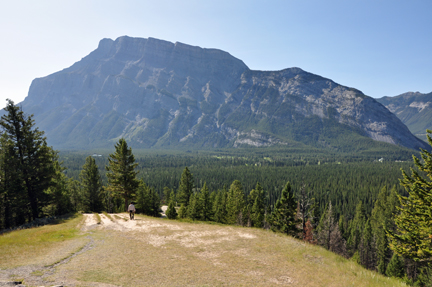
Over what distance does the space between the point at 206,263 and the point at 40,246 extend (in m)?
15.3

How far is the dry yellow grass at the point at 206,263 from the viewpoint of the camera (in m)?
13.2

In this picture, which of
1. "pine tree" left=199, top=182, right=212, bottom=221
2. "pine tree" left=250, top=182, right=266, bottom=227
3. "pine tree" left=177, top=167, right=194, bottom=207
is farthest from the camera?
"pine tree" left=177, top=167, right=194, bottom=207

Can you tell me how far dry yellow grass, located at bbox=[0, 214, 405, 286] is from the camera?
13164 millimetres

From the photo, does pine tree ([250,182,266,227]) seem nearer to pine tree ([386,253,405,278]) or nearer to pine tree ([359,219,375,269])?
pine tree ([386,253,405,278])

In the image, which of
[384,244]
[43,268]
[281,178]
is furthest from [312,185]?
[43,268]

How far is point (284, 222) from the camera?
40.1m

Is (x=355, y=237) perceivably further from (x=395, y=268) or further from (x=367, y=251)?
(x=395, y=268)


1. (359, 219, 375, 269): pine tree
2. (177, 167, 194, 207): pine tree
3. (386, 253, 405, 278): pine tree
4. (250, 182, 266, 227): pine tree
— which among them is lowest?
(359, 219, 375, 269): pine tree

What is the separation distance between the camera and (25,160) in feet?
114

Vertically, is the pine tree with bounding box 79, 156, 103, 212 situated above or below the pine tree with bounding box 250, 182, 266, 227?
above

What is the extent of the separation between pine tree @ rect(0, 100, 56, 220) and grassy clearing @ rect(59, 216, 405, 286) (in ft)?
67.7

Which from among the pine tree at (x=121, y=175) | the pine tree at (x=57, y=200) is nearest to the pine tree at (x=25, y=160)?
the pine tree at (x=57, y=200)

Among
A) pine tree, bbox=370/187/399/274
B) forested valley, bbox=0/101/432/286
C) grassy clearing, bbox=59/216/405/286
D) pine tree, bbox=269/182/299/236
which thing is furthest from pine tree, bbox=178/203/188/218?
pine tree, bbox=370/187/399/274

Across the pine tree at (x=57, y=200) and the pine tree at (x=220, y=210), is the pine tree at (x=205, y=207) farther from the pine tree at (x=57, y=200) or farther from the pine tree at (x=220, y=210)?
the pine tree at (x=57, y=200)
